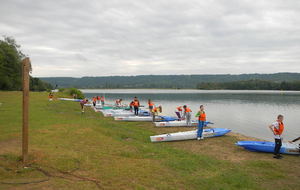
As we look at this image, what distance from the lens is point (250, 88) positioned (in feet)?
451

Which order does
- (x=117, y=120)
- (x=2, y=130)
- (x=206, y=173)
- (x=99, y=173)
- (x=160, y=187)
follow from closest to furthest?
1. (x=160, y=187)
2. (x=99, y=173)
3. (x=206, y=173)
4. (x=2, y=130)
5. (x=117, y=120)

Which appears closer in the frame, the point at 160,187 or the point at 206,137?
the point at 160,187

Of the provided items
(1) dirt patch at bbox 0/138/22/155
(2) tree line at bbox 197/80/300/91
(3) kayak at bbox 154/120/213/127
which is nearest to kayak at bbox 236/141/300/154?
(3) kayak at bbox 154/120/213/127

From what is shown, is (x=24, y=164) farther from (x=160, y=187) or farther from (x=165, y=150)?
(x=165, y=150)

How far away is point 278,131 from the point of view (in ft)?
35.8

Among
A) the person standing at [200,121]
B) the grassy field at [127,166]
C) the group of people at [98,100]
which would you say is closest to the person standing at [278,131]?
the grassy field at [127,166]

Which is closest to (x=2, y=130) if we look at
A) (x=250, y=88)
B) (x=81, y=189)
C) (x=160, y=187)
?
(x=81, y=189)

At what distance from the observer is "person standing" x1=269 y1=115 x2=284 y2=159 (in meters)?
10.9

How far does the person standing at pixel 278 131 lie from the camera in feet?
35.8

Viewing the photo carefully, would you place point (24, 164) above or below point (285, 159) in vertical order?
above

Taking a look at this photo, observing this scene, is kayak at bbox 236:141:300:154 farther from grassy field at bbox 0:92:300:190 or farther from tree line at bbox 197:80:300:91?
tree line at bbox 197:80:300:91

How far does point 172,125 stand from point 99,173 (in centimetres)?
1343

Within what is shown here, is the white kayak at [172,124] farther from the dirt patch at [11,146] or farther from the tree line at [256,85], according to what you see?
the tree line at [256,85]

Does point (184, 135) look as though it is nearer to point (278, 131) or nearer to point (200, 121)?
point (200, 121)
